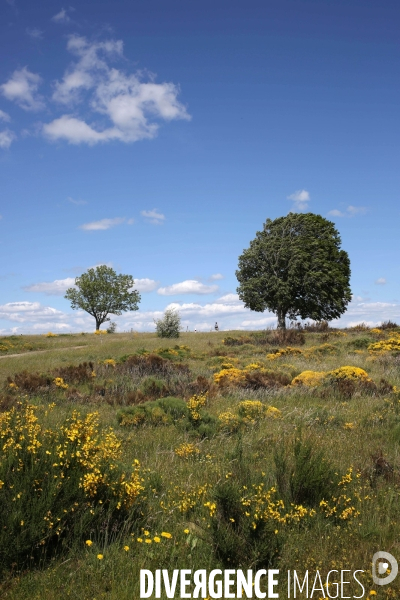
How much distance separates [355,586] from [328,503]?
1.21m

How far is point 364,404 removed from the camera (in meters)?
9.91

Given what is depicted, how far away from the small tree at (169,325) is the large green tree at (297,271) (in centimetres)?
637

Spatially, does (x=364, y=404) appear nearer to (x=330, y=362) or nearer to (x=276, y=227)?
(x=330, y=362)

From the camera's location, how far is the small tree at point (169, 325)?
3828 cm

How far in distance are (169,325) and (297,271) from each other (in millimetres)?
11948

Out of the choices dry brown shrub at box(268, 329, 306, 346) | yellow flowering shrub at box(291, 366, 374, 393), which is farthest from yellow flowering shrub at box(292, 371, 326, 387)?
dry brown shrub at box(268, 329, 306, 346)

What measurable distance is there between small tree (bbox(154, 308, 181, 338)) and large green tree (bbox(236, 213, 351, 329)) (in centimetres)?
637

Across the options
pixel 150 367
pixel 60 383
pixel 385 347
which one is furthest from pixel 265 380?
pixel 385 347

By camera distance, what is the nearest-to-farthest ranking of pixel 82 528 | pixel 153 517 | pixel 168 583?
pixel 168 583 → pixel 82 528 → pixel 153 517

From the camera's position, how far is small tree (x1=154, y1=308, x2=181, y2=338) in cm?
3828

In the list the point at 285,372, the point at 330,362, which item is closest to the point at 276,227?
the point at 330,362

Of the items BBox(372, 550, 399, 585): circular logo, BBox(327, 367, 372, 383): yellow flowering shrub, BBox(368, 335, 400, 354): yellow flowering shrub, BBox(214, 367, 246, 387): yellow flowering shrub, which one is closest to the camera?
→ BBox(372, 550, 399, 585): circular logo

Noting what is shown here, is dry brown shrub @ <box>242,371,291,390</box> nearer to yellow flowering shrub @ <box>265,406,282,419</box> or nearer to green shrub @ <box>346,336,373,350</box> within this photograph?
yellow flowering shrub @ <box>265,406,282,419</box>

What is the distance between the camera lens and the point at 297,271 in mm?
38688
